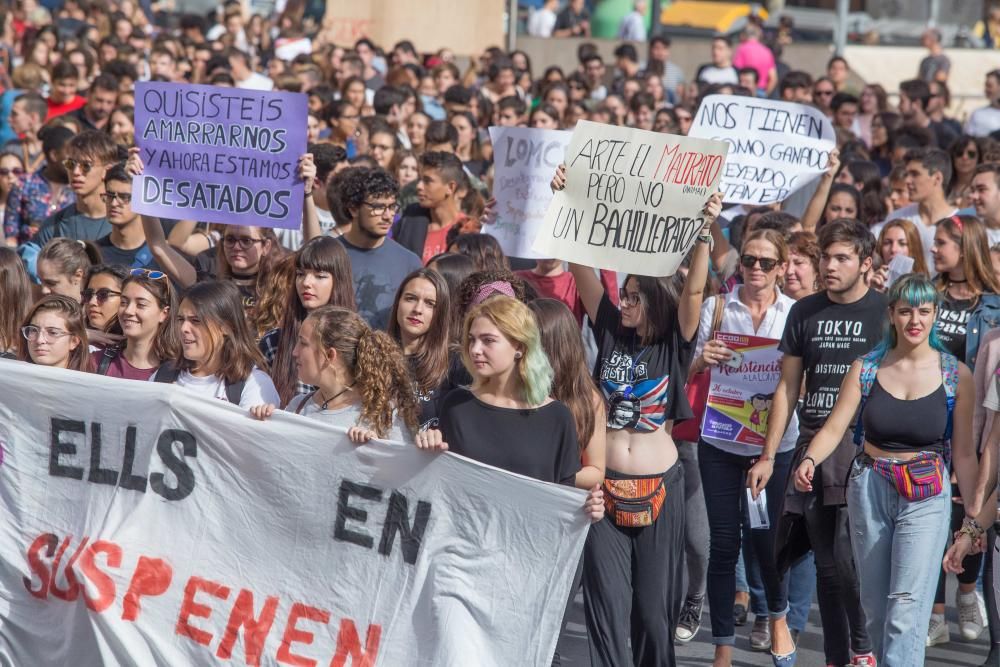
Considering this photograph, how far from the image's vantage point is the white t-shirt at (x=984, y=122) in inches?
549

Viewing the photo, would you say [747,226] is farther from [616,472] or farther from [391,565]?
[391,565]

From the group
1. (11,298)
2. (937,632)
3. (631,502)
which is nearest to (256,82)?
(11,298)

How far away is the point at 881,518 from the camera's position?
18.6 ft

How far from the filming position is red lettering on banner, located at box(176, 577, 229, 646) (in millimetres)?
5078

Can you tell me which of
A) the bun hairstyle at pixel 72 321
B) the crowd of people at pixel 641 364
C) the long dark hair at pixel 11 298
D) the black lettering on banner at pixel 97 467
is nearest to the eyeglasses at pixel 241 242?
the crowd of people at pixel 641 364

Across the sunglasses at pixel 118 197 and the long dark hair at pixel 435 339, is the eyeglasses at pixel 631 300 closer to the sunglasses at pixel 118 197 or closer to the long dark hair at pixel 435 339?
the long dark hair at pixel 435 339

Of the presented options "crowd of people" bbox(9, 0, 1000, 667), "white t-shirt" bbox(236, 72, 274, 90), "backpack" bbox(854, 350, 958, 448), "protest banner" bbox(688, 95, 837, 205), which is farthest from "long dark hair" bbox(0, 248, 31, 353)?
"white t-shirt" bbox(236, 72, 274, 90)

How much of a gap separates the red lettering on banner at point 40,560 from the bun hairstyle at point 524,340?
5.47 ft

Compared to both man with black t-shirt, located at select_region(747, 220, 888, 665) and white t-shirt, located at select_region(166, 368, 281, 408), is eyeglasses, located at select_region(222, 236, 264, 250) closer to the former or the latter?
white t-shirt, located at select_region(166, 368, 281, 408)

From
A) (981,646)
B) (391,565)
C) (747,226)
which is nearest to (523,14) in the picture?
(747,226)

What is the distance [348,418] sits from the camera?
5203mm

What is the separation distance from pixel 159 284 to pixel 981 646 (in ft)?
13.4

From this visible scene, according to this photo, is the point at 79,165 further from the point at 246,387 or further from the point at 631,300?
the point at 631,300

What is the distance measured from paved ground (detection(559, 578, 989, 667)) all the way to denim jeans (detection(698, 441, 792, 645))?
26 cm
